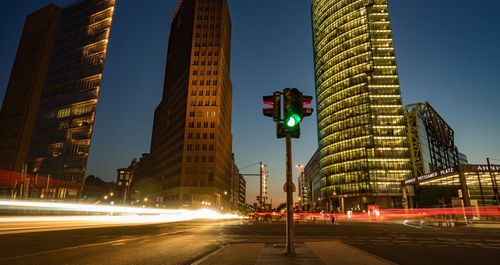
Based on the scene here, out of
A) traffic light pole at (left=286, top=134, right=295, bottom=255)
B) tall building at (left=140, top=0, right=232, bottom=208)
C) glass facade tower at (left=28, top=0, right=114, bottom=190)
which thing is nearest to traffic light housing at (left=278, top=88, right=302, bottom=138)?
traffic light pole at (left=286, top=134, right=295, bottom=255)

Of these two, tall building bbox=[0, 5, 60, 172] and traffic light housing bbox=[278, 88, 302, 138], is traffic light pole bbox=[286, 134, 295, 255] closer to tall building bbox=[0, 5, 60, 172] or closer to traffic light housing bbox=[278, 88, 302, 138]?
traffic light housing bbox=[278, 88, 302, 138]

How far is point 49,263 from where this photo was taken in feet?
23.0

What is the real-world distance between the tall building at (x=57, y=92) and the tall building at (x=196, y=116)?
2696 centimetres

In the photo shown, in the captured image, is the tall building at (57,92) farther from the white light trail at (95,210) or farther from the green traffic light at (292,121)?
the green traffic light at (292,121)

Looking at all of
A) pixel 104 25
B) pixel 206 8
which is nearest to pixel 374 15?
pixel 206 8

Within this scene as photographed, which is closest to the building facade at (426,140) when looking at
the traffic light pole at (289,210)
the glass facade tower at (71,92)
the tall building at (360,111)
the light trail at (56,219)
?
the tall building at (360,111)

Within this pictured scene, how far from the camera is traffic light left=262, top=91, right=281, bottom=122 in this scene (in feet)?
26.8

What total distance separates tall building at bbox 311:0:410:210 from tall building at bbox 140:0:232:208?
40.8 m

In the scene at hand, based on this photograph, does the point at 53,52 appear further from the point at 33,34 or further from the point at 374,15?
the point at 374,15

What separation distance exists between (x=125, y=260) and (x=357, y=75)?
111 m

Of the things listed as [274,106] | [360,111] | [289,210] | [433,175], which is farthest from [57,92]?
[289,210]

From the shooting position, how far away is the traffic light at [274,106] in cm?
817

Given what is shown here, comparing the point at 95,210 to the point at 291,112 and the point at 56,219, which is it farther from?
the point at 291,112

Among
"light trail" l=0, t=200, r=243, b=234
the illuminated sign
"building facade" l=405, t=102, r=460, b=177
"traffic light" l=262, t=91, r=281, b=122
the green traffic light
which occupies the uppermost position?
"building facade" l=405, t=102, r=460, b=177
